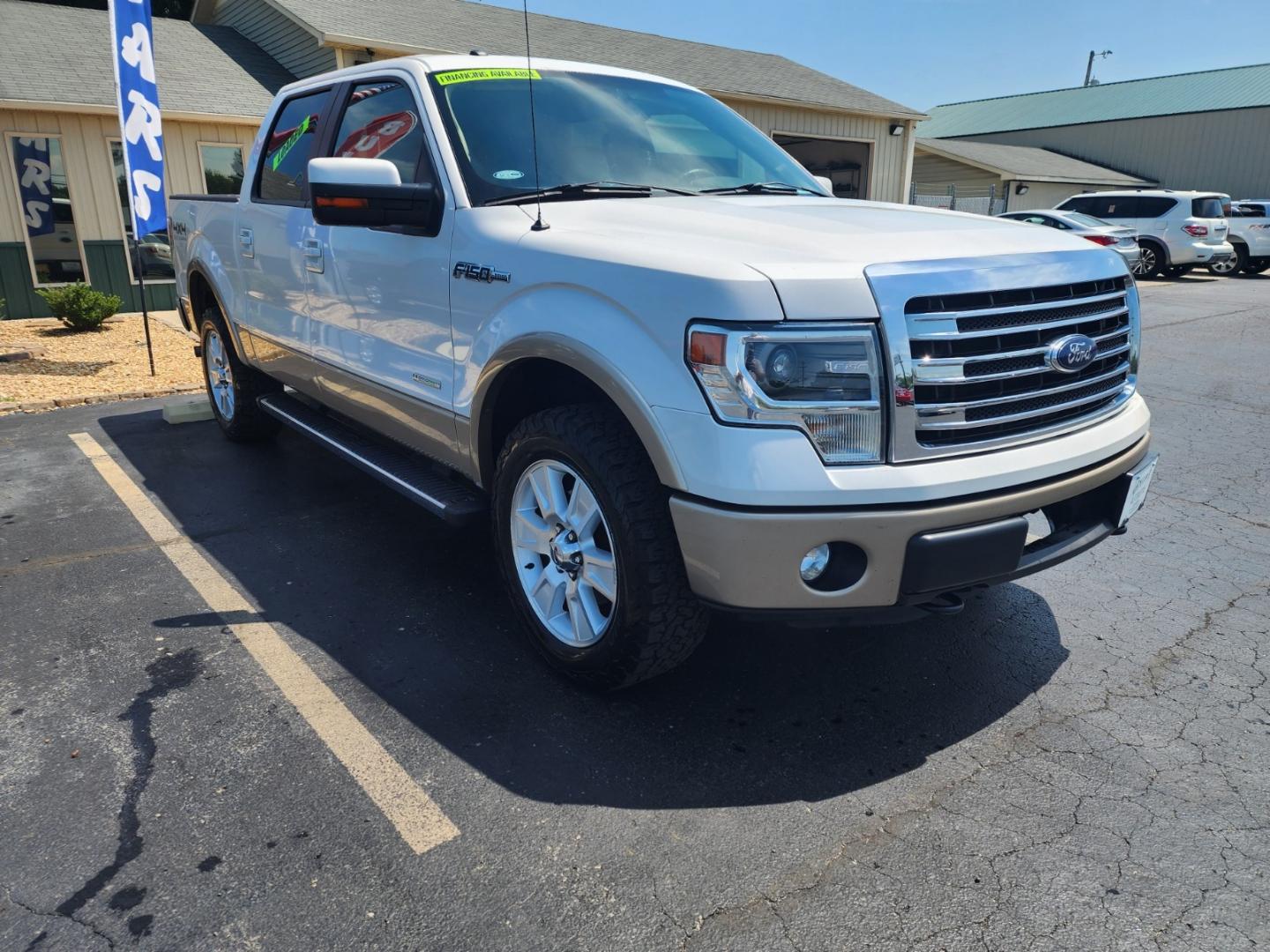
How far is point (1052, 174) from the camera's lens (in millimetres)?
32062

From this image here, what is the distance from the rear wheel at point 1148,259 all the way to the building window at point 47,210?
822 inches

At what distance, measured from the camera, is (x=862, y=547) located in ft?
7.62

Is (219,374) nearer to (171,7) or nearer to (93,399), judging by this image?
(93,399)

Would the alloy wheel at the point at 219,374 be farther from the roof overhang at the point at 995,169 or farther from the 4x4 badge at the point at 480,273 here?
the roof overhang at the point at 995,169

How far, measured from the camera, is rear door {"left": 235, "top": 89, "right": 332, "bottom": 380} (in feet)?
14.4

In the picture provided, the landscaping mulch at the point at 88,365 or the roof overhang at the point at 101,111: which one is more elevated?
the roof overhang at the point at 101,111

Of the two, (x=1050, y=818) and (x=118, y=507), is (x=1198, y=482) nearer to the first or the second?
(x=1050, y=818)

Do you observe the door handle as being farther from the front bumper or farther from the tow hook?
the tow hook

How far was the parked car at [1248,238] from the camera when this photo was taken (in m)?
21.3

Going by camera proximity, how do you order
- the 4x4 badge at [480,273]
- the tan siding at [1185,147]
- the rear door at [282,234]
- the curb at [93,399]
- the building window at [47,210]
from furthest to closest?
1. the tan siding at [1185,147]
2. the building window at [47,210]
3. the curb at [93,399]
4. the rear door at [282,234]
5. the 4x4 badge at [480,273]

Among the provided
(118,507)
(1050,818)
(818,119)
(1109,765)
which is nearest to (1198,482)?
(1109,765)

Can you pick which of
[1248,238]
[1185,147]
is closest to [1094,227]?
[1248,238]

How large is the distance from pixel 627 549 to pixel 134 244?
1346 cm

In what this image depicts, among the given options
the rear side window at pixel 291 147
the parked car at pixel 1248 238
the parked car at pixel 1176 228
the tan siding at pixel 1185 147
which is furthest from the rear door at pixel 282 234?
the tan siding at pixel 1185 147
